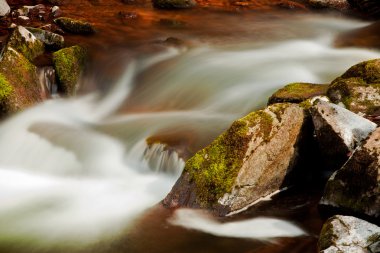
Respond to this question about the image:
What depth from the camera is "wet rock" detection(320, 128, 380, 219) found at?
493 centimetres

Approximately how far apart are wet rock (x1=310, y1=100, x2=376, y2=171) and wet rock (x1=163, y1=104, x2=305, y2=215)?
338 mm

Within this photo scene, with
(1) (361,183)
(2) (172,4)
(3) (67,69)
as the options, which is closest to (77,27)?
(3) (67,69)

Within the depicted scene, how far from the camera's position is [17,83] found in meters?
9.18

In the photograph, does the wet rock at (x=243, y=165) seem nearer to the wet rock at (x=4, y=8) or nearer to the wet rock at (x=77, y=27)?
the wet rock at (x=77, y=27)

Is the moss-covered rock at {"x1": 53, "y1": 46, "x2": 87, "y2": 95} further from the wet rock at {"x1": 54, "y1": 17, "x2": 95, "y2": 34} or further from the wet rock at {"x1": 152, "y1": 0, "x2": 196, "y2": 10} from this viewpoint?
the wet rock at {"x1": 152, "y1": 0, "x2": 196, "y2": 10}

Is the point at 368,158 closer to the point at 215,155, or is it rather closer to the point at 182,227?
the point at 215,155

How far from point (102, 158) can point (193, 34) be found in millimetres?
6537

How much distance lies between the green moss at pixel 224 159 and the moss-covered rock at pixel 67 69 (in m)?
4.98

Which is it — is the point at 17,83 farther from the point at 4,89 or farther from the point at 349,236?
the point at 349,236

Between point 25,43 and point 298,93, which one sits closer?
point 298,93

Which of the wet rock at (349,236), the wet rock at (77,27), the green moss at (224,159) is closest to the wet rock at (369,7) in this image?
the wet rock at (77,27)

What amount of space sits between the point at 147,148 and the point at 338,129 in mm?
2955

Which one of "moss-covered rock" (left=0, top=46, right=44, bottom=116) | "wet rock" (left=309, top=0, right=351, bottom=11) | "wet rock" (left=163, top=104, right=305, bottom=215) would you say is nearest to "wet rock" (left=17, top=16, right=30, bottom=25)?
"moss-covered rock" (left=0, top=46, right=44, bottom=116)

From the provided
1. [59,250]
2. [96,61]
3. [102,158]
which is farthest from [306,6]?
[59,250]
